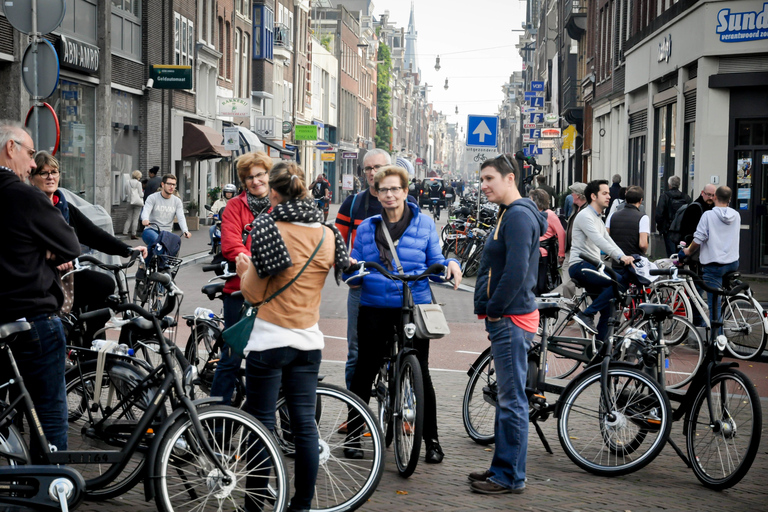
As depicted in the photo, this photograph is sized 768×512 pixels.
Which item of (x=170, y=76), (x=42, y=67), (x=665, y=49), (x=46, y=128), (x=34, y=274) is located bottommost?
(x=34, y=274)

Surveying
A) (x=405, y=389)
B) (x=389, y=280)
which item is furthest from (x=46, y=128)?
(x=405, y=389)

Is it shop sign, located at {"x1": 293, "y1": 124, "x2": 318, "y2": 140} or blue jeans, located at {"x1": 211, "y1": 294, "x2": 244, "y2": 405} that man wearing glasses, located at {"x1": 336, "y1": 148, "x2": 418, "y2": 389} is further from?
shop sign, located at {"x1": 293, "y1": 124, "x2": 318, "y2": 140}

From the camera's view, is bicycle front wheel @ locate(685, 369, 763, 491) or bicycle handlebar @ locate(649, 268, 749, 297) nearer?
bicycle front wheel @ locate(685, 369, 763, 491)

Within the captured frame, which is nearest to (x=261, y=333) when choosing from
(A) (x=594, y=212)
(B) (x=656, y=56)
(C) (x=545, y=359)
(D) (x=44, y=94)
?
(C) (x=545, y=359)

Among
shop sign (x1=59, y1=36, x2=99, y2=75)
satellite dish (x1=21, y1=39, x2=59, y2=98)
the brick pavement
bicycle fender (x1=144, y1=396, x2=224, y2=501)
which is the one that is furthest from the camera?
shop sign (x1=59, y1=36, x2=99, y2=75)

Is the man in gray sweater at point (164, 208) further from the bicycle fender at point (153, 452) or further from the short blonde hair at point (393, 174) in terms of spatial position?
the bicycle fender at point (153, 452)

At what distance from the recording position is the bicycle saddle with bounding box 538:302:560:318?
21.7 feet

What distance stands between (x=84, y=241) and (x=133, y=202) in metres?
20.0

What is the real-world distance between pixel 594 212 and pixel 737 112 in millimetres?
9815

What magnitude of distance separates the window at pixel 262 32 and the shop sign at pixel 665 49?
26507mm

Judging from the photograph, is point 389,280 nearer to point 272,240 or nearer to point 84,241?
point 272,240

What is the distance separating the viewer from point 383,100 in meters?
104

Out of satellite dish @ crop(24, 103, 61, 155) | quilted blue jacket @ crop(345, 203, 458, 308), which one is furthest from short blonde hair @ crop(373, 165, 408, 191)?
satellite dish @ crop(24, 103, 61, 155)

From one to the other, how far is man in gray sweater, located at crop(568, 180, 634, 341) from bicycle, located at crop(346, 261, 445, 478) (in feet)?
12.8
